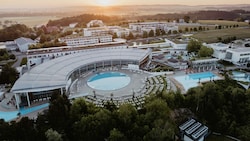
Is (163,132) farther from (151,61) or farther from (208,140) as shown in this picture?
(151,61)

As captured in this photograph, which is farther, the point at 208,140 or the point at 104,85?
the point at 104,85

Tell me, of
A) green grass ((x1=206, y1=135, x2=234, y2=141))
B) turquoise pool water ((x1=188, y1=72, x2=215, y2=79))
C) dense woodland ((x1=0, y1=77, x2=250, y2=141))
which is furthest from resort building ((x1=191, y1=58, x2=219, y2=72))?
green grass ((x1=206, y1=135, x2=234, y2=141))

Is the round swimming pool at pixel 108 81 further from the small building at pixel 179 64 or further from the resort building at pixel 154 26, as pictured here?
the resort building at pixel 154 26

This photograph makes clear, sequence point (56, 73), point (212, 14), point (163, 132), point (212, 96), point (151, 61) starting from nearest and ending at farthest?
1. point (163, 132)
2. point (212, 96)
3. point (56, 73)
4. point (151, 61)
5. point (212, 14)

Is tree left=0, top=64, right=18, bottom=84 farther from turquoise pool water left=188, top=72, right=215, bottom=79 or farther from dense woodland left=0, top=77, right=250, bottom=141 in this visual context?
turquoise pool water left=188, top=72, right=215, bottom=79

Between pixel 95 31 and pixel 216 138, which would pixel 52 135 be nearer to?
pixel 216 138

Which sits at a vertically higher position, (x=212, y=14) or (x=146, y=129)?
(x=212, y=14)

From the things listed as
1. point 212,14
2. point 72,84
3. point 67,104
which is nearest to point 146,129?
point 67,104
